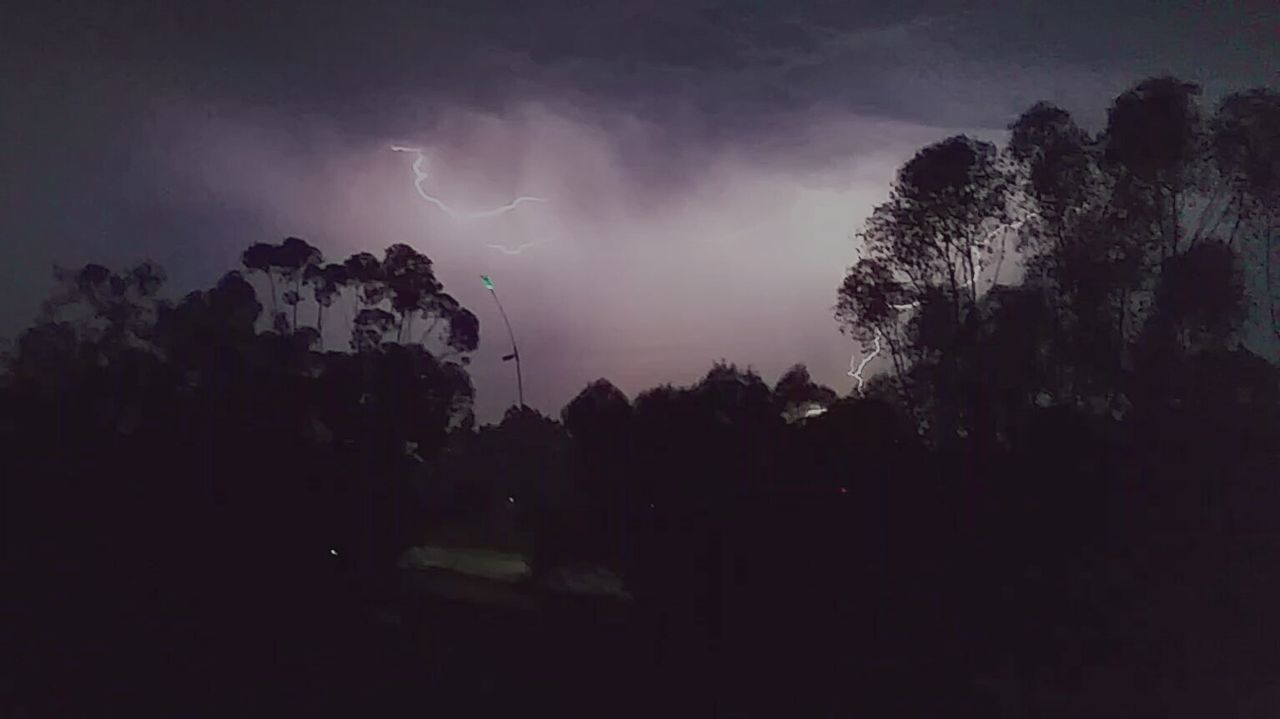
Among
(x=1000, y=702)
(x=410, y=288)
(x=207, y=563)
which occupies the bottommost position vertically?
(x=1000, y=702)

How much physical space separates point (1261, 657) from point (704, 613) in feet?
24.5

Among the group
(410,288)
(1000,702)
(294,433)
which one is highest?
(410,288)

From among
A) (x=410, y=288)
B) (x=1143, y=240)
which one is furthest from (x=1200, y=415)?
(x=410, y=288)

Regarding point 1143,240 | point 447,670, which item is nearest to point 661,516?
point 447,670

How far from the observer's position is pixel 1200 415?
73.5 feet

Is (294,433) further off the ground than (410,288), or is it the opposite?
(410,288)

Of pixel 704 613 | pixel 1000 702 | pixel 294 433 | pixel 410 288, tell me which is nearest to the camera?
pixel 1000 702

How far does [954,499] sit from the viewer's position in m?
21.1

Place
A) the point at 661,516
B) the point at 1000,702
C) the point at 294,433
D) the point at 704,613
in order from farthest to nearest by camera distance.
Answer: the point at 294,433
the point at 661,516
the point at 704,613
the point at 1000,702

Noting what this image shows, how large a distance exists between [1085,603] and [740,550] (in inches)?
205

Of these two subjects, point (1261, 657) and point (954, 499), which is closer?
point (1261, 657)

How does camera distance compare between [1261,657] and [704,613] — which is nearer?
[1261,657]

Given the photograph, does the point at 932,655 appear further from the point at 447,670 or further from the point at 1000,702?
the point at 447,670

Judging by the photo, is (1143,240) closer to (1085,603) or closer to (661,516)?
(1085,603)
